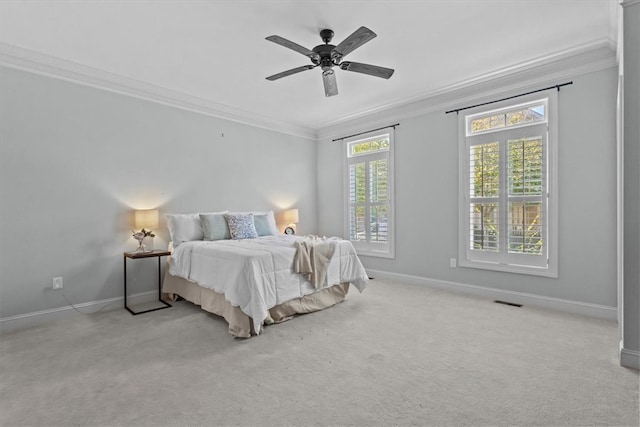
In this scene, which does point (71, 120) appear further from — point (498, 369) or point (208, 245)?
point (498, 369)

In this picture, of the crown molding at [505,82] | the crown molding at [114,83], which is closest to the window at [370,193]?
Answer: the crown molding at [505,82]

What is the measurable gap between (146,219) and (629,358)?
4522 millimetres

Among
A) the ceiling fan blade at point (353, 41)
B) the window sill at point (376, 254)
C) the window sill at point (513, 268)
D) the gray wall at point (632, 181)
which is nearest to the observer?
the gray wall at point (632, 181)

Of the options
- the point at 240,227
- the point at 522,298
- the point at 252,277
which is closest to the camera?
the point at 252,277

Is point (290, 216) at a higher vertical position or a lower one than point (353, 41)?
lower

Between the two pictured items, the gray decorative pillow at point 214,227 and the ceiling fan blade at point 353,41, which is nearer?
the ceiling fan blade at point 353,41

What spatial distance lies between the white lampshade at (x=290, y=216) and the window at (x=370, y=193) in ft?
2.99

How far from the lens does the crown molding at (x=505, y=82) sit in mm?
3348

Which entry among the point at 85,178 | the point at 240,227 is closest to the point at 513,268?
the point at 240,227

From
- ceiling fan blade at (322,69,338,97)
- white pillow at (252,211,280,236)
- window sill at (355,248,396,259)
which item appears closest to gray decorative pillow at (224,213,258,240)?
white pillow at (252,211,280,236)

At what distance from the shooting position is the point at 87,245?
3713 mm

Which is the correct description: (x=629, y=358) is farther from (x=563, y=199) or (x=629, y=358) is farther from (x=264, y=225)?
(x=264, y=225)

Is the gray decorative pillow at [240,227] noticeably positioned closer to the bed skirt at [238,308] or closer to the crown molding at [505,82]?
the bed skirt at [238,308]

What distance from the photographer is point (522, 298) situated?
387cm
